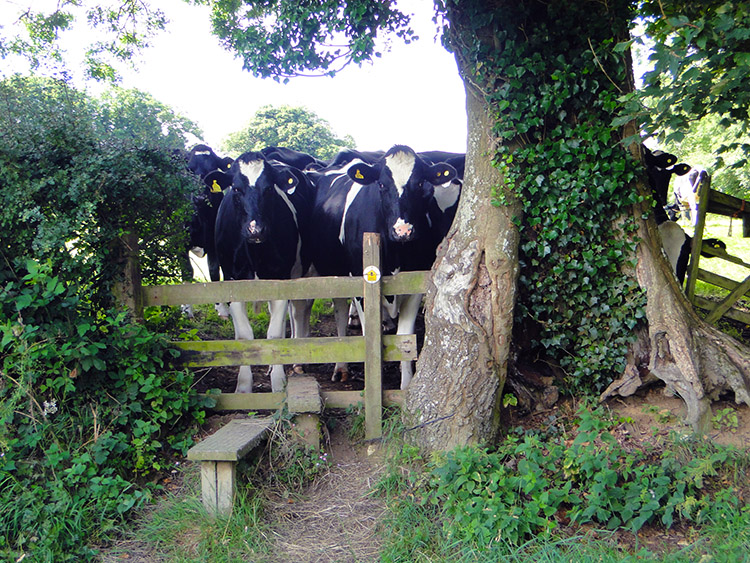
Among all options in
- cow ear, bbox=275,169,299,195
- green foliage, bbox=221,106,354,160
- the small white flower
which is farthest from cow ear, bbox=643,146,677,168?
green foliage, bbox=221,106,354,160

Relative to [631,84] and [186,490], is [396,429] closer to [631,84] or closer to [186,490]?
[186,490]

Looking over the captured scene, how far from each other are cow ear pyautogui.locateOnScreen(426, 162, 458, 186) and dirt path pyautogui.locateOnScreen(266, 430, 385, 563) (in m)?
3.03

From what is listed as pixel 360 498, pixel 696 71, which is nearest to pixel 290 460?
pixel 360 498

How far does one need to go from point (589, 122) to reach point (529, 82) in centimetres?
62

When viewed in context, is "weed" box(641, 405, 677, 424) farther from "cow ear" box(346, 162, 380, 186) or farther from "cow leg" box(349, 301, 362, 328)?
"cow leg" box(349, 301, 362, 328)

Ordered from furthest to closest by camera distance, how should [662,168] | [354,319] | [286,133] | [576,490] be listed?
[286,133]
[354,319]
[662,168]
[576,490]

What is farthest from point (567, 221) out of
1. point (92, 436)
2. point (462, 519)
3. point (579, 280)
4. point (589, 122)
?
point (92, 436)

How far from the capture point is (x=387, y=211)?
6.30 meters

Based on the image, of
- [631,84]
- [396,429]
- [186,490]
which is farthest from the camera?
[631,84]

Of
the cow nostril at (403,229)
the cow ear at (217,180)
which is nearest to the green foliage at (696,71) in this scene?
the cow nostril at (403,229)

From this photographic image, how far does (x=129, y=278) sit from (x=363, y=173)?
2689 mm

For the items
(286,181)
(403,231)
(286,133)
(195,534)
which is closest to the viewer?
(195,534)

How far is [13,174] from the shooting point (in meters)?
4.48

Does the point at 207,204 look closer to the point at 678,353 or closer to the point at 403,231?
the point at 403,231
